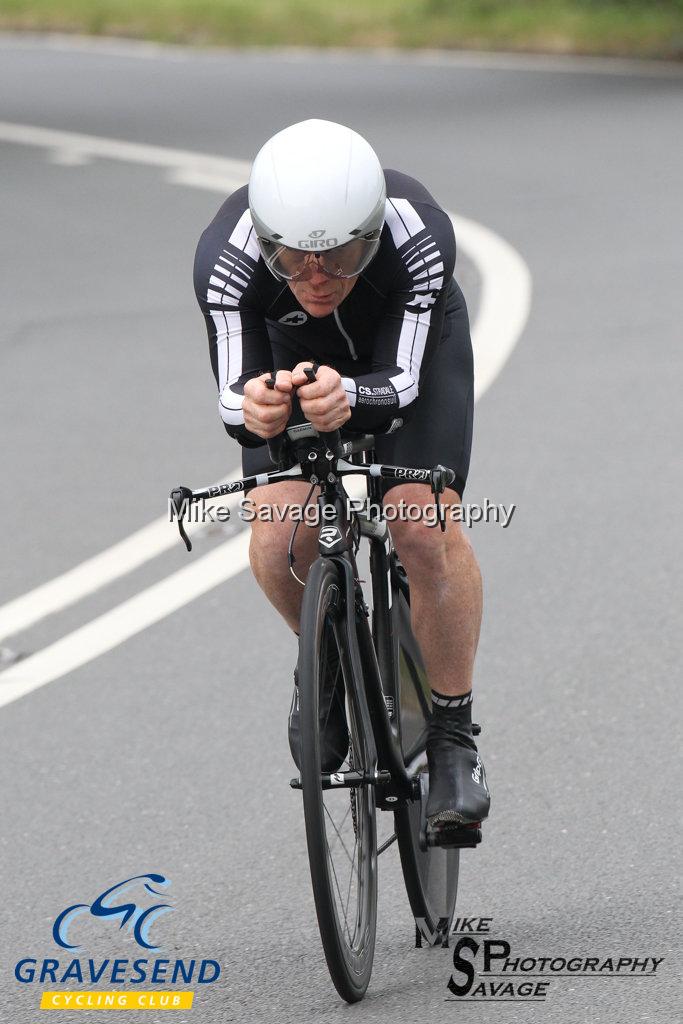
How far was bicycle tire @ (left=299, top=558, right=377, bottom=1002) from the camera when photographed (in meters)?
3.40

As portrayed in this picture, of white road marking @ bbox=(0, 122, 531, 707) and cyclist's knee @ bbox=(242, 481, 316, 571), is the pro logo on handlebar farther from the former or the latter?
white road marking @ bbox=(0, 122, 531, 707)

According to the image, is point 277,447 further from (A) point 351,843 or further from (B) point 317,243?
(A) point 351,843

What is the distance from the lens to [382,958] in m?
3.98

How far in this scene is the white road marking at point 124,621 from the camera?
224 inches

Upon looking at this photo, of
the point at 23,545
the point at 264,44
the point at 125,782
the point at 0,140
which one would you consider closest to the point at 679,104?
the point at 0,140

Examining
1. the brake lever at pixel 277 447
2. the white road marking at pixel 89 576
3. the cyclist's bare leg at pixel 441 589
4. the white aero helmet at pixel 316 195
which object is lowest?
the white road marking at pixel 89 576

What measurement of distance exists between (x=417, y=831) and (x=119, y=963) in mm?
769

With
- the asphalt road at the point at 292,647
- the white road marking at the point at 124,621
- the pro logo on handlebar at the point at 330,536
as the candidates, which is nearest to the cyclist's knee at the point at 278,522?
the pro logo on handlebar at the point at 330,536

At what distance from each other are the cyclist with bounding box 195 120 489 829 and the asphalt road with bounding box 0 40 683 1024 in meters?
0.51

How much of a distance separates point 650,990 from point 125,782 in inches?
71.7

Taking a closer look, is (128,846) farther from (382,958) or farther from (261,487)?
(261,487)

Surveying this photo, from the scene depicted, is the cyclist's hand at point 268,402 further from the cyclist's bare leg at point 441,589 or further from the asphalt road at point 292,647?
the asphalt road at point 292,647

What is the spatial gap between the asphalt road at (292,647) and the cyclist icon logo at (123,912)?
0.04m

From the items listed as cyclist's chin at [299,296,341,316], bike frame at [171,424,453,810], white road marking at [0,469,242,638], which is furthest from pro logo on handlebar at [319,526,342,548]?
white road marking at [0,469,242,638]
